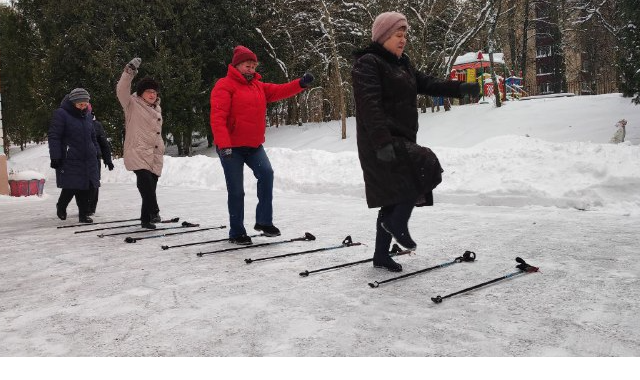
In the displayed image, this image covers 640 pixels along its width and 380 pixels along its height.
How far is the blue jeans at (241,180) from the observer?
234 inches

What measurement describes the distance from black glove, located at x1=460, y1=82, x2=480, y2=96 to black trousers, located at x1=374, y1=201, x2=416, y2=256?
955mm

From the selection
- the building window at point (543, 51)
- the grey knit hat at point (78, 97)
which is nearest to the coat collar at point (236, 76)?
the grey knit hat at point (78, 97)

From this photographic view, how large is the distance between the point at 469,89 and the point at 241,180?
2675 mm

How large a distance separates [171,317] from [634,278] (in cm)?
320

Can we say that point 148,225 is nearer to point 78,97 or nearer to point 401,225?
point 78,97

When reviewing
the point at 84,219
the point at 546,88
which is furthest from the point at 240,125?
the point at 546,88

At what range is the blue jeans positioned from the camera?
19.5 ft

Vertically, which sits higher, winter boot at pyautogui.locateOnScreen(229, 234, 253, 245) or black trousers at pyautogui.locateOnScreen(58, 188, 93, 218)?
black trousers at pyautogui.locateOnScreen(58, 188, 93, 218)

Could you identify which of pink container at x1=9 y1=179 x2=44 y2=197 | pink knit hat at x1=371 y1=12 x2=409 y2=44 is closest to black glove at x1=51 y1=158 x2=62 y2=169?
pink container at x1=9 y1=179 x2=44 y2=197

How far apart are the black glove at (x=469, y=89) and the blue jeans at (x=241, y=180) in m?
2.31

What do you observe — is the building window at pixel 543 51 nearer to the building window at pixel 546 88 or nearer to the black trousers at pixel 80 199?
the building window at pixel 546 88

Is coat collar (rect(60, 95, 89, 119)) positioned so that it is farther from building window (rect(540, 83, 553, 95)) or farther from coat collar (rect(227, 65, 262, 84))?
building window (rect(540, 83, 553, 95))

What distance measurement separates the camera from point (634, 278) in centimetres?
407

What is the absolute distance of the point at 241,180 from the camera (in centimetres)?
603
